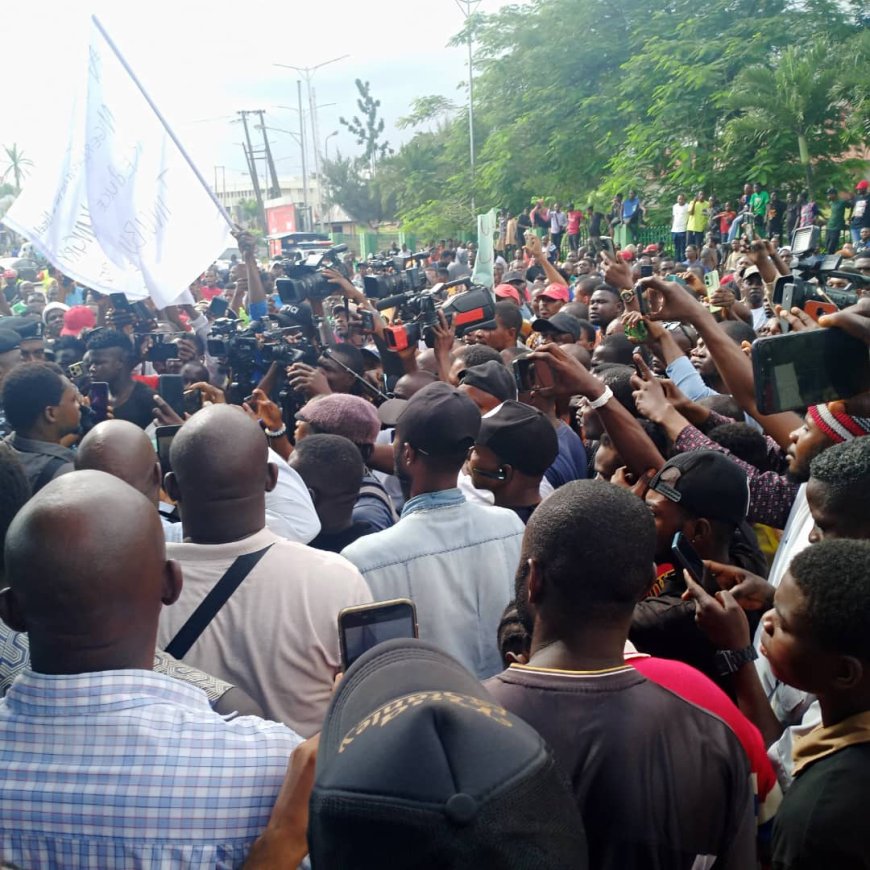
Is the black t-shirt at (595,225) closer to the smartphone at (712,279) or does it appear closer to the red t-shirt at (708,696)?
the smartphone at (712,279)

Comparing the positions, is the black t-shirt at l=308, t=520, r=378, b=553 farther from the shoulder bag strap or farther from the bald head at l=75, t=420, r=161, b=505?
the shoulder bag strap

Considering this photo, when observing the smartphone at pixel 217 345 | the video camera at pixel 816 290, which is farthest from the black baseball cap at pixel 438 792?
the smartphone at pixel 217 345

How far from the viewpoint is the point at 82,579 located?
5.19ft

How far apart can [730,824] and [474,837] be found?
2.96ft

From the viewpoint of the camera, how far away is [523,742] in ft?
2.98

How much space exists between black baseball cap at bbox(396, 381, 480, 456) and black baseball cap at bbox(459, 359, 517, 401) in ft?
4.15

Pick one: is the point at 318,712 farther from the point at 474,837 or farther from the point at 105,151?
the point at 105,151

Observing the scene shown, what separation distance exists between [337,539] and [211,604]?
117 centimetres

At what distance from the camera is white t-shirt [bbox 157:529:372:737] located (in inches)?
85.4

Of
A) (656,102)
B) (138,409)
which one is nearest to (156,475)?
(138,409)

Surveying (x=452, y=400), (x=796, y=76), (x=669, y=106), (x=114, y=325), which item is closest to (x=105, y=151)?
(x=114, y=325)

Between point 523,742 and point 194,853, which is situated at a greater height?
point 523,742

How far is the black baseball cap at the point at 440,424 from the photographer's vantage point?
9.04 feet

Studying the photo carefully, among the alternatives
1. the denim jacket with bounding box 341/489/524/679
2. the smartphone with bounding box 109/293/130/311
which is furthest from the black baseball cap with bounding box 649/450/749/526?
the smartphone with bounding box 109/293/130/311
